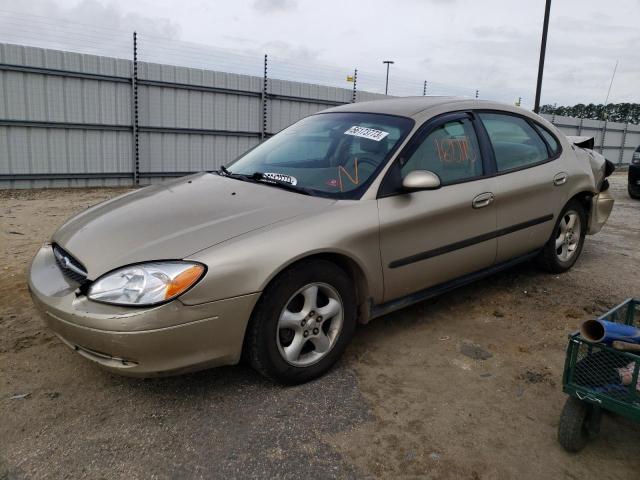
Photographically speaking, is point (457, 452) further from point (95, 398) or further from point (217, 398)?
point (95, 398)

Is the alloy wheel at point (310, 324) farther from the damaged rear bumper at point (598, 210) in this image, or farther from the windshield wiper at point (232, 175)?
the damaged rear bumper at point (598, 210)

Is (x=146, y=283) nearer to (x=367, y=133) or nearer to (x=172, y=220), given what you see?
(x=172, y=220)

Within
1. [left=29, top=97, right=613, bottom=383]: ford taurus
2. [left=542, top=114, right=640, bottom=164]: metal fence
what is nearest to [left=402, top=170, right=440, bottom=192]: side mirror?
[left=29, top=97, right=613, bottom=383]: ford taurus

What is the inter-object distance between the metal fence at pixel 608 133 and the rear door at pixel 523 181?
17.4 m

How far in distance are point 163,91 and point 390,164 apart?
8.81 m

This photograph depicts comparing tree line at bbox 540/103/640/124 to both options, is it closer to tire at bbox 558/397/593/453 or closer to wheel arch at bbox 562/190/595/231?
wheel arch at bbox 562/190/595/231

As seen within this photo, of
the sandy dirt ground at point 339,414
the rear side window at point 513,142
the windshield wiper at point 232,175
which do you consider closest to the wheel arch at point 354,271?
the sandy dirt ground at point 339,414

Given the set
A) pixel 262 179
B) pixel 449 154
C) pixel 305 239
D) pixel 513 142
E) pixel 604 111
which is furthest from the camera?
pixel 604 111

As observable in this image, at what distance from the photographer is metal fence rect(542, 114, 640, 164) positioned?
20.6 meters

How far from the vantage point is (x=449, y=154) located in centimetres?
353

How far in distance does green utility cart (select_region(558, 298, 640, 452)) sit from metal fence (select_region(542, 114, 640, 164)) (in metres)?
19.8

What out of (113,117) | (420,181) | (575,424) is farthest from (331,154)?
(113,117)

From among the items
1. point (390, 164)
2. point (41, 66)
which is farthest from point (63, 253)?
point (41, 66)

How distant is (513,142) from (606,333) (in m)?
2.25
